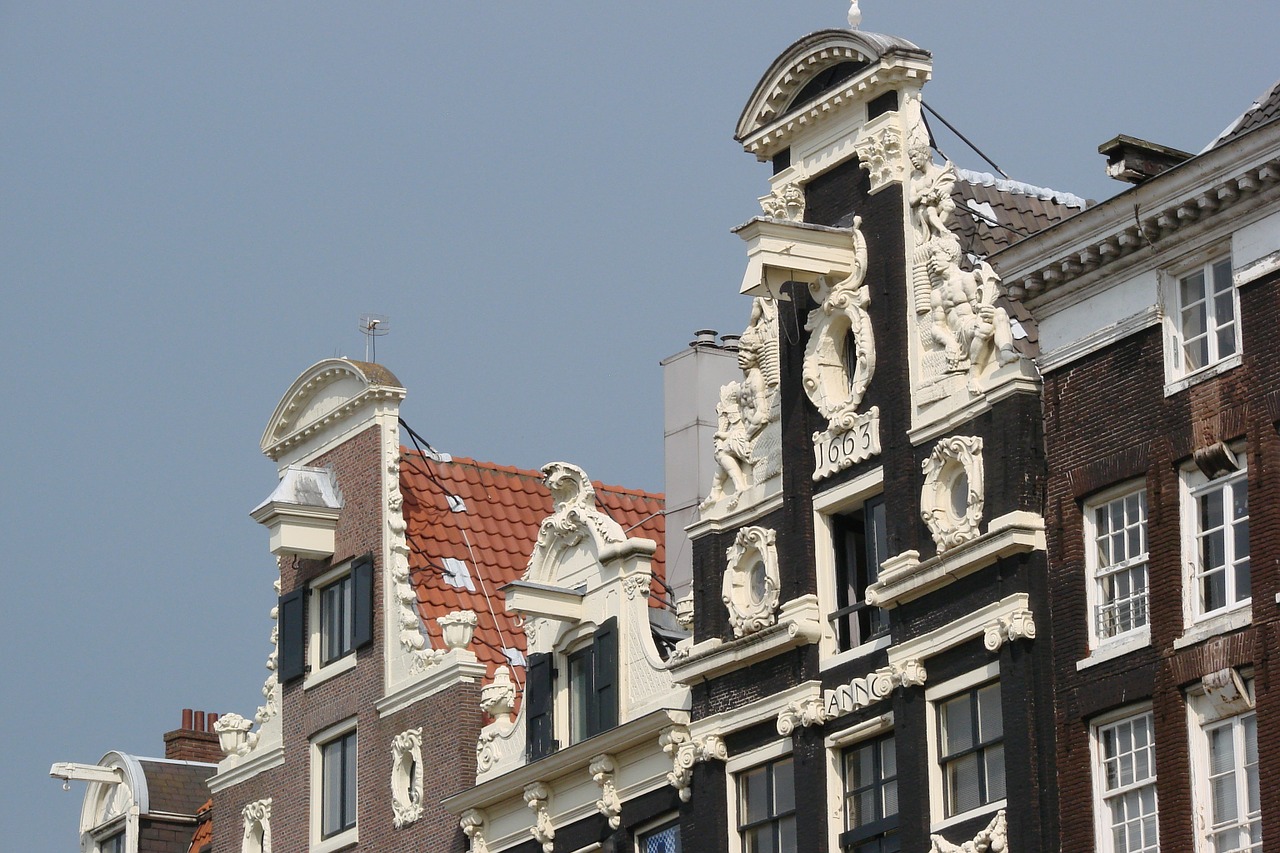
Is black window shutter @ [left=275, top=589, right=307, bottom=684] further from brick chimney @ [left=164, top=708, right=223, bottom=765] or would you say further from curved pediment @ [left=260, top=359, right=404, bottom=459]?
brick chimney @ [left=164, top=708, right=223, bottom=765]

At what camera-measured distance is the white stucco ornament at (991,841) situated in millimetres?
37594

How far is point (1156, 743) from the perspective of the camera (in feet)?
118

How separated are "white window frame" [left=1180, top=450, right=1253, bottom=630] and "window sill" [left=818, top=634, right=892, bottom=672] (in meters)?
5.33

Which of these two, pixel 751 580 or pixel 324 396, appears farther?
pixel 324 396

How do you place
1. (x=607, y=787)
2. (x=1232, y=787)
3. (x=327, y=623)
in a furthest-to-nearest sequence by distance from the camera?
(x=327, y=623), (x=607, y=787), (x=1232, y=787)

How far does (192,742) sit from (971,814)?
100.0ft

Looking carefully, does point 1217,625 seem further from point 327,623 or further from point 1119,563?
point 327,623

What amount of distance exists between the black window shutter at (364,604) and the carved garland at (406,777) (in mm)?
2079

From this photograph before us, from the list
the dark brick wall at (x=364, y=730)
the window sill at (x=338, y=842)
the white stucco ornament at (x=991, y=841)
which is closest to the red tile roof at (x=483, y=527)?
the dark brick wall at (x=364, y=730)

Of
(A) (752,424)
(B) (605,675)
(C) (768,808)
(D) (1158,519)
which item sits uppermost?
(A) (752,424)

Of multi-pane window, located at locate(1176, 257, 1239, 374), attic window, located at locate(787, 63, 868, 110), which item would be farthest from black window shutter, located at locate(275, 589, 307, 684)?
multi-pane window, located at locate(1176, 257, 1239, 374)

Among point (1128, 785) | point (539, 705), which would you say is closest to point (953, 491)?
point (1128, 785)

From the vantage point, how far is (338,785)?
5247cm

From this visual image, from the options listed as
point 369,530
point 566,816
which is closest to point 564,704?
point 566,816
